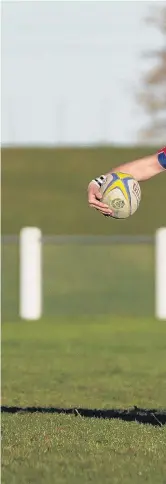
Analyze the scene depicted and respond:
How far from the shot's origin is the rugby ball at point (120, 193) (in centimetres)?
1066

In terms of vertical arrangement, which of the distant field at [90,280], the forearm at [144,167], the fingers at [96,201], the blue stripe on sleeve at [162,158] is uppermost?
the distant field at [90,280]

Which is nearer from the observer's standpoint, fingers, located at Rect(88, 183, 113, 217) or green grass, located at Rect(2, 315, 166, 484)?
green grass, located at Rect(2, 315, 166, 484)

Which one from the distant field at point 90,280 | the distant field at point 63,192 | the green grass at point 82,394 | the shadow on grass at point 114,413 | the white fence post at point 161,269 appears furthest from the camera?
the distant field at point 63,192

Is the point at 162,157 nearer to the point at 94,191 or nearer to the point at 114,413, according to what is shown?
the point at 94,191

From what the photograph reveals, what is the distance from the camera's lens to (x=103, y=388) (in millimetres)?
15367

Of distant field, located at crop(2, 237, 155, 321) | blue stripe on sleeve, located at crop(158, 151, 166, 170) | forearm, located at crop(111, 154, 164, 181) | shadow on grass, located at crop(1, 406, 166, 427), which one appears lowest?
shadow on grass, located at crop(1, 406, 166, 427)

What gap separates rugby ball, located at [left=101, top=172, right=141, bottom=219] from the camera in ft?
35.0

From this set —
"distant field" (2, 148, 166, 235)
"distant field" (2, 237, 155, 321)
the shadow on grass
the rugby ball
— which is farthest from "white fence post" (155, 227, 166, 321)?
"distant field" (2, 148, 166, 235)

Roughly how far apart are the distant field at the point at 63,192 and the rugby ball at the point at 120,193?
33.7 m

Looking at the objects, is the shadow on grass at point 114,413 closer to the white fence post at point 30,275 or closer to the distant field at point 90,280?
the white fence post at point 30,275

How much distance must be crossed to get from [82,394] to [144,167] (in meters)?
4.54

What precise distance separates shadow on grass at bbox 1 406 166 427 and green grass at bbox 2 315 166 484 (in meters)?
0.30

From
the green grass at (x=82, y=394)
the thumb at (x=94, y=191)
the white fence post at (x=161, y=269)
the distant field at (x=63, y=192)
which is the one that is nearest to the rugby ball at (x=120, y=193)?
the thumb at (x=94, y=191)

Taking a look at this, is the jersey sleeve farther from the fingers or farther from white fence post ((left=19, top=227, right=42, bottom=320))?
white fence post ((left=19, top=227, right=42, bottom=320))
